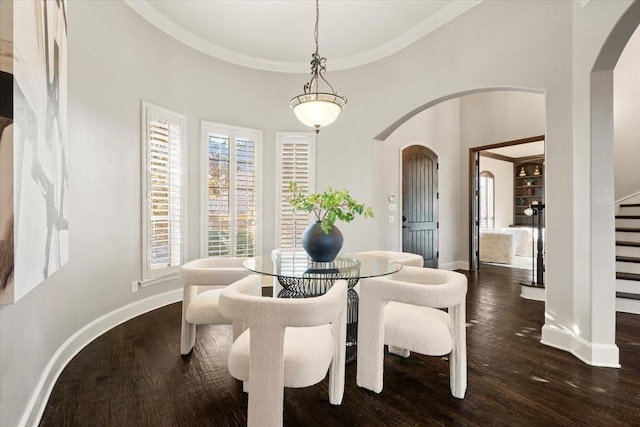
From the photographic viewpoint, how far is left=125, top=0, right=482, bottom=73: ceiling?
3482mm

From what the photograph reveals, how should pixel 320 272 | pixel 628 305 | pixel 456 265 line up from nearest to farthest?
pixel 320 272
pixel 628 305
pixel 456 265

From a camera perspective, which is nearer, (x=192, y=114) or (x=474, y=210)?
(x=192, y=114)

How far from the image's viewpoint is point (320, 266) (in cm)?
245

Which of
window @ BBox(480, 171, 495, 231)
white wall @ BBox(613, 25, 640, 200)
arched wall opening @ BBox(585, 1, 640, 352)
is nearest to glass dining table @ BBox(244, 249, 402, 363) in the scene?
arched wall opening @ BBox(585, 1, 640, 352)

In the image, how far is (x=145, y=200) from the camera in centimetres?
359

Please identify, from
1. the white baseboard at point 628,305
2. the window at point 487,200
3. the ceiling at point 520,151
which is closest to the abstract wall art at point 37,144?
the white baseboard at point 628,305

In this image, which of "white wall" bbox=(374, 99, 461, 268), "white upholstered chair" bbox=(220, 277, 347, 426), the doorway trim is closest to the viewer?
"white upholstered chair" bbox=(220, 277, 347, 426)

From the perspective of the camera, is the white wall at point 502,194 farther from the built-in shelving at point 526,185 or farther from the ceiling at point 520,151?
the ceiling at point 520,151

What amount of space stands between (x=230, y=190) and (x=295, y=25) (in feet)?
7.51

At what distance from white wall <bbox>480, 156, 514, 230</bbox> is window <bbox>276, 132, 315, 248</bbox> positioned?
26.5 ft

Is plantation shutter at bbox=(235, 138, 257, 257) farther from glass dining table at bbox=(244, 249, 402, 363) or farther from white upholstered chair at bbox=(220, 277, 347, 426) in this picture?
white upholstered chair at bbox=(220, 277, 347, 426)

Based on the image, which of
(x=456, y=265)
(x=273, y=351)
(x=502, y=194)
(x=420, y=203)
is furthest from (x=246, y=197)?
(x=502, y=194)

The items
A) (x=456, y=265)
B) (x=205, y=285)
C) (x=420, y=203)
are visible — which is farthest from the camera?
(x=456, y=265)

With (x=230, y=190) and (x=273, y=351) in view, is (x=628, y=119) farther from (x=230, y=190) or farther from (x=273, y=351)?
(x=273, y=351)
